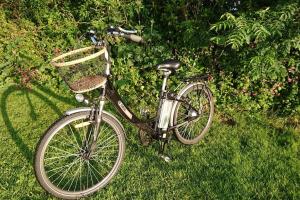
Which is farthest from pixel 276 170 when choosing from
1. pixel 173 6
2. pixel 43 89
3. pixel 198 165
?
pixel 43 89

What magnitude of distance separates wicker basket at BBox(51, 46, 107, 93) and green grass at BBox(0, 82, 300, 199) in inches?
56.9

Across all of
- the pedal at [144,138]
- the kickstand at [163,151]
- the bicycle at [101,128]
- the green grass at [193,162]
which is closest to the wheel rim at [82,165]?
the bicycle at [101,128]

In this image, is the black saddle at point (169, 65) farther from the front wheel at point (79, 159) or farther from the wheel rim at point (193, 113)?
the front wheel at point (79, 159)

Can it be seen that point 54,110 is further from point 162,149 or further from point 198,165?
point 198,165

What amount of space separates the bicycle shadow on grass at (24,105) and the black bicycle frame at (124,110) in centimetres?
152

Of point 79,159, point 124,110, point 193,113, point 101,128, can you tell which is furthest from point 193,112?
point 79,159

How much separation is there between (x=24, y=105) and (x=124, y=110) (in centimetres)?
248

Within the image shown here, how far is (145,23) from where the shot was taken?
6.68m

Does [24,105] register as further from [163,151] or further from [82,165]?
[163,151]

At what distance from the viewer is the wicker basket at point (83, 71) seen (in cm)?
348

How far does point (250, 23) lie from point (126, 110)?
70.5 inches

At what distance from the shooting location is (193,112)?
4.86 meters

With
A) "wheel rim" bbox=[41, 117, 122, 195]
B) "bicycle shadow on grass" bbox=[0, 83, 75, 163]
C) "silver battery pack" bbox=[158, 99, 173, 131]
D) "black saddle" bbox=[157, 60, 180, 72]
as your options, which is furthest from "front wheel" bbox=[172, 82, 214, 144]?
"bicycle shadow on grass" bbox=[0, 83, 75, 163]

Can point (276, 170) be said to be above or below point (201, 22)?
below
